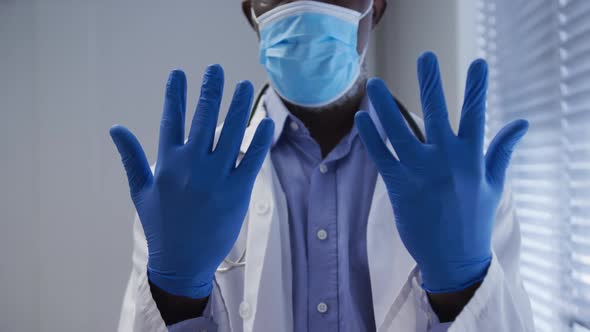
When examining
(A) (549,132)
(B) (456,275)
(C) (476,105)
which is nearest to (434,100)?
(C) (476,105)

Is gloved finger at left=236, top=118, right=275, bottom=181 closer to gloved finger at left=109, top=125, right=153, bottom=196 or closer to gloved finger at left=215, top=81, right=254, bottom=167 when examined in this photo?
gloved finger at left=215, top=81, right=254, bottom=167

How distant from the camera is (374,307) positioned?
755 mm

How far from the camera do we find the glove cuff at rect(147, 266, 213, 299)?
62cm

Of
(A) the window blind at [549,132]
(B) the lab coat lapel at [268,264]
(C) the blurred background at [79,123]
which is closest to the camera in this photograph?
(B) the lab coat lapel at [268,264]

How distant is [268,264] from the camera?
0.76 m

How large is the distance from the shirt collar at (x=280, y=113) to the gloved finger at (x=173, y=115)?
0.30m

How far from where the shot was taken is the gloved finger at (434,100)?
0.60 meters

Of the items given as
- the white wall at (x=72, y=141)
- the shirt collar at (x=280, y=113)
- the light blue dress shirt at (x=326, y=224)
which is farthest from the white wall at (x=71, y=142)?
the light blue dress shirt at (x=326, y=224)

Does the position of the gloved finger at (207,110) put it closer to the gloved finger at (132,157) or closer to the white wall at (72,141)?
the gloved finger at (132,157)

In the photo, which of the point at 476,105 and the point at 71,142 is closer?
the point at 476,105

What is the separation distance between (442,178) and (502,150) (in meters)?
0.12

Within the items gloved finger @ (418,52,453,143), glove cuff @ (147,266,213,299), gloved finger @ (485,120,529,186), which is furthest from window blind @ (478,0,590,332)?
glove cuff @ (147,266,213,299)

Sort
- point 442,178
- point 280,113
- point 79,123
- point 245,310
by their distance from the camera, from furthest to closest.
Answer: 1. point 79,123
2. point 280,113
3. point 245,310
4. point 442,178

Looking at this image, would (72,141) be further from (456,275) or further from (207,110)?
(456,275)
